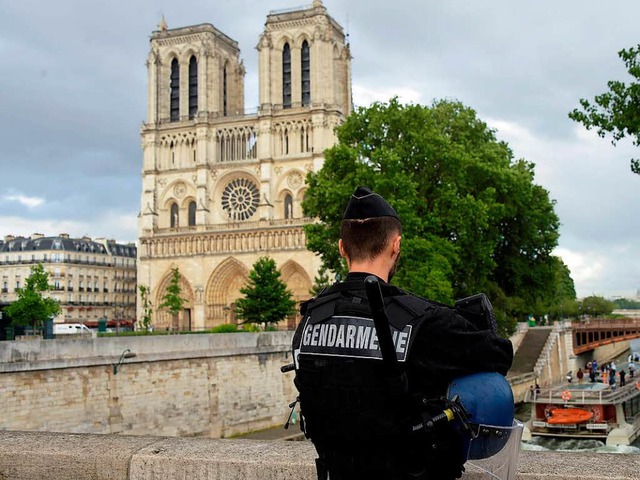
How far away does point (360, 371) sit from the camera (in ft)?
6.36

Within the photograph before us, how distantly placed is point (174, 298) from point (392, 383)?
4631 centimetres

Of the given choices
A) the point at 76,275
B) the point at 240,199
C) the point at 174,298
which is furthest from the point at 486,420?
the point at 76,275

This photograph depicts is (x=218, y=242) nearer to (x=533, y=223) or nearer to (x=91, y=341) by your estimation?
(x=533, y=223)

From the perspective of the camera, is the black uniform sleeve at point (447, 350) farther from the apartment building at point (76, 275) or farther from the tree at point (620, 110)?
the apartment building at point (76, 275)

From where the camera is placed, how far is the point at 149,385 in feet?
59.9

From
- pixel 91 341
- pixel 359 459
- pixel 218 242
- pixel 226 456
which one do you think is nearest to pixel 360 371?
pixel 359 459

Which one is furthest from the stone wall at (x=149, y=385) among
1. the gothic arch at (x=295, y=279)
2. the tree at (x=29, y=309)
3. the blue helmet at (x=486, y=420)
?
the gothic arch at (x=295, y=279)

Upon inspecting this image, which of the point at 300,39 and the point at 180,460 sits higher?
the point at 300,39

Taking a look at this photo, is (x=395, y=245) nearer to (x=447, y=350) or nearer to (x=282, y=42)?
(x=447, y=350)

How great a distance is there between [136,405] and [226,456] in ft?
50.6

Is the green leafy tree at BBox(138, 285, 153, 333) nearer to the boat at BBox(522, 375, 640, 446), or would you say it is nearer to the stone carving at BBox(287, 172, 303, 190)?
the stone carving at BBox(287, 172, 303, 190)

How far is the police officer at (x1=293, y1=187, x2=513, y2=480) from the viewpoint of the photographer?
190cm

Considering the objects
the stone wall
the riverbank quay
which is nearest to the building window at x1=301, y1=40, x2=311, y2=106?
the stone wall

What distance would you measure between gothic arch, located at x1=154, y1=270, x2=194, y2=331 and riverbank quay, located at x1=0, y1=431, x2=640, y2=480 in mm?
47199
